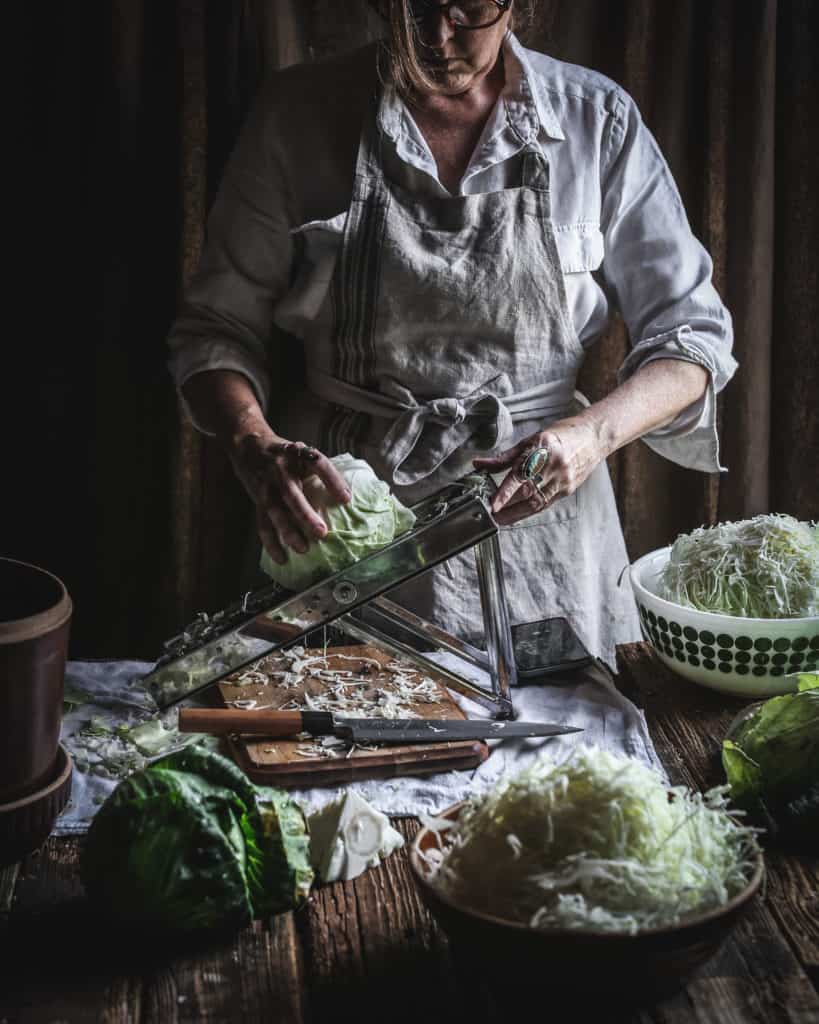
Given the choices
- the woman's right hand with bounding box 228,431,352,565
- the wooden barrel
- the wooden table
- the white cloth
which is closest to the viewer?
the wooden table

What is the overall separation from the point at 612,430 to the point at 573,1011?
1.41 metres

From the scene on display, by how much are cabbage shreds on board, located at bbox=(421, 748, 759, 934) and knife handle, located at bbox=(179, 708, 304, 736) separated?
0.47m

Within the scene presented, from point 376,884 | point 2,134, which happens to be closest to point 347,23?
point 2,134

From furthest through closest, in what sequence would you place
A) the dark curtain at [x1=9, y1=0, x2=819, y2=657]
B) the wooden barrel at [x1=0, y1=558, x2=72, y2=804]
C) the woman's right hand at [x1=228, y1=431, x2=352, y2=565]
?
the dark curtain at [x1=9, y1=0, x2=819, y2=657] → the woman's right hand at [x1=228, y1=431, x2=352, y2=565] → the wooden barrel at [x1=0, y1=558, x2=72, y2=804]

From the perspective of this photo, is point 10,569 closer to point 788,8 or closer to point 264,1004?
point 264,1004

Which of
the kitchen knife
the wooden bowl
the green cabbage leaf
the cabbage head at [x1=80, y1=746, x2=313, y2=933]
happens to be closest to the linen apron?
the kitchen knife

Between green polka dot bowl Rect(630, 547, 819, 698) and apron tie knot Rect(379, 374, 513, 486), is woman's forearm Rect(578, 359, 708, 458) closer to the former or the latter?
apron tie knot Rect(379, 374, 513, 486)

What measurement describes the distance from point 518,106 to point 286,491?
3.57ft

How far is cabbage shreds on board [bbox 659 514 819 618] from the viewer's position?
199 centimetres

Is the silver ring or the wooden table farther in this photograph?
the silver ring

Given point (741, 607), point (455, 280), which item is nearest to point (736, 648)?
point (741, 607)

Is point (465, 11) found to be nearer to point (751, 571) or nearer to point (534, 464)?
point (534, 464)

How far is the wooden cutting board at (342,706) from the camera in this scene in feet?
5.73

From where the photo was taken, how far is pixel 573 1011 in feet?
4.00
